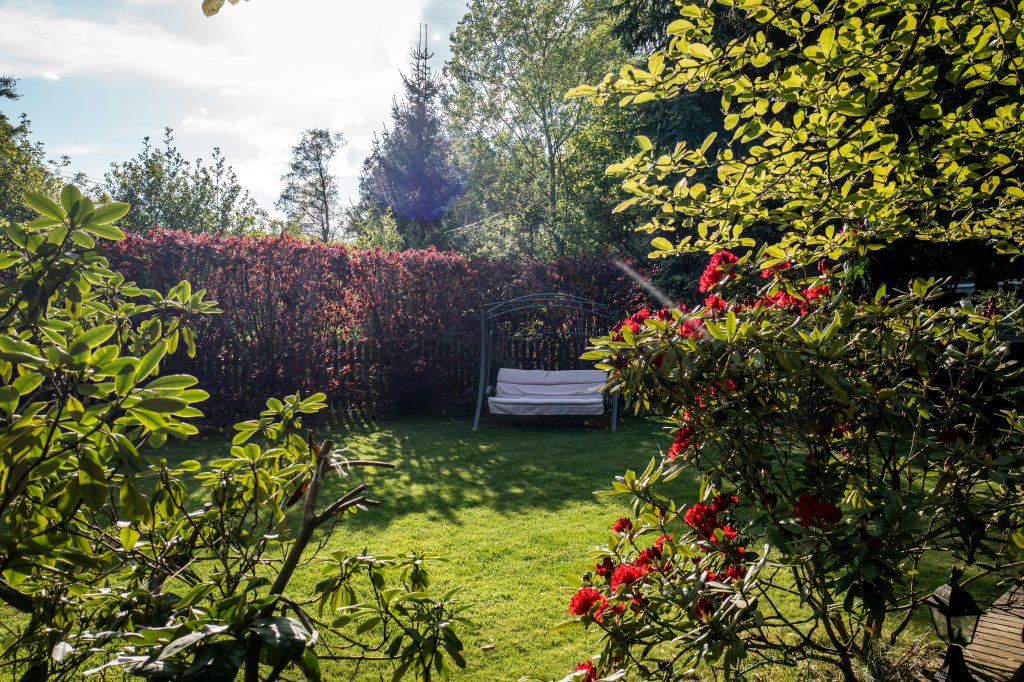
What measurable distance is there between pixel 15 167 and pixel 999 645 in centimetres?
2248

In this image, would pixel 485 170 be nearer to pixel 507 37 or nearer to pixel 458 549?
pixel 507 37

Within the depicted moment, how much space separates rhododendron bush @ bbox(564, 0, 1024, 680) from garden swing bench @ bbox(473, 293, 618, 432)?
235 inches

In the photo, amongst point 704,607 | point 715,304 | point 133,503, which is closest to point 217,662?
point 133,503

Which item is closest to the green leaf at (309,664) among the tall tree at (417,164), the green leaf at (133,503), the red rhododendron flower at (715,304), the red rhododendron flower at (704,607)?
the green leaf at (133,503)

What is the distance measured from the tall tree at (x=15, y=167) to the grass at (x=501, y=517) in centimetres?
1481

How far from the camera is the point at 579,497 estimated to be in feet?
17.5

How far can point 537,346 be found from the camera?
10023 millimetres

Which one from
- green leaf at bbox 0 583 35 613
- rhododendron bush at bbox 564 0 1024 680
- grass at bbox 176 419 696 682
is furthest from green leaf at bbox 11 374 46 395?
rhododendron bush at bbox 564 0 1024 680

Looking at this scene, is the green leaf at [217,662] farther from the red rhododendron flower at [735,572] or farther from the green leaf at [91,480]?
the red rhododendron flower at [735,572]

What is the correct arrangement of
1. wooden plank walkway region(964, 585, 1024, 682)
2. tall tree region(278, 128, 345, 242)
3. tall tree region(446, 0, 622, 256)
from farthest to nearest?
tall tree region(278, 128, 345, 242) → tall tree region(446, 0, 622, 256) → wooden plank walkway region(964, 585, 1024, 682)

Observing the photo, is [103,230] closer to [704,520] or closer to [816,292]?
[704,520]

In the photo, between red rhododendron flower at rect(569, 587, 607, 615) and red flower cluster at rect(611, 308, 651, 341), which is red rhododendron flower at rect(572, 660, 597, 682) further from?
red flower cluster at rect(611, 308, 651, 341)

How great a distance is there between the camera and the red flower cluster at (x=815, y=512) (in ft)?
5.93

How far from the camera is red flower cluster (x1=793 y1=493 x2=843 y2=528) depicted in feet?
5.93
